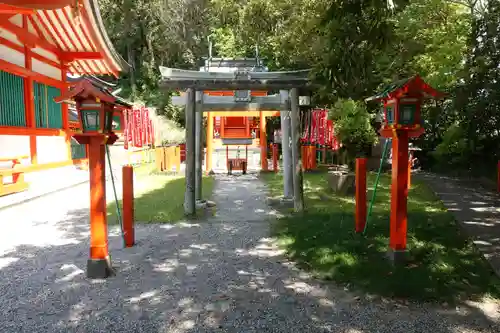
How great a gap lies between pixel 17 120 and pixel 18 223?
4042 mm

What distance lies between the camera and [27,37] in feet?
33.5

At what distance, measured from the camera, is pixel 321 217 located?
283 inches

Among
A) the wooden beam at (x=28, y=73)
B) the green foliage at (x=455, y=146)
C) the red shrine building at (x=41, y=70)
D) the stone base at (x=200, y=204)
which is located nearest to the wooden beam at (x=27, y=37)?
the red shrine building at (x=41, y=70)

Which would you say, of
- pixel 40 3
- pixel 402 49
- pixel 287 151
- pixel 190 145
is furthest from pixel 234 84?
pixel 402 49

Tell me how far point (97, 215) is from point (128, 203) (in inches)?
41.4

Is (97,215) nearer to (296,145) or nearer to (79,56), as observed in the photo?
(296,145)

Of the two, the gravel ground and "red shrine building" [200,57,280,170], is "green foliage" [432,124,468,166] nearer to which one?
"red shrine building" [200,57,280,170]

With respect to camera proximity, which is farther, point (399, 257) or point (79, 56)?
point (79, 56)

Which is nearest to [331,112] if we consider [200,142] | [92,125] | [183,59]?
[200,142]

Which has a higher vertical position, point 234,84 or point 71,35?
point 71,35

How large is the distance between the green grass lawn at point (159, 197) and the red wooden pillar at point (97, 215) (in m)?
2.67

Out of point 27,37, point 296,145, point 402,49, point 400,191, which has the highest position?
point 402,49

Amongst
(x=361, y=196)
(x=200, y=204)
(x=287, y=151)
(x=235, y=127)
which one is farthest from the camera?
(x=235, y=127)

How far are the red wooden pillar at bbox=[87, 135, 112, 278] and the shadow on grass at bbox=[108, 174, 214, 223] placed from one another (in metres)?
2.67
